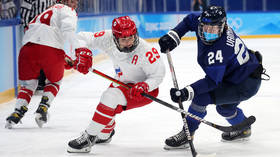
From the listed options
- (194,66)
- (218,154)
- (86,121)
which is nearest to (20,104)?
(86,121)

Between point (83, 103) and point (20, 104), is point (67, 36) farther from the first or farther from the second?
point (83, 103)

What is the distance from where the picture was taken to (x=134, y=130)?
152 inches

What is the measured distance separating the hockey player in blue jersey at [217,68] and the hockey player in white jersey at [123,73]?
7.3 inches

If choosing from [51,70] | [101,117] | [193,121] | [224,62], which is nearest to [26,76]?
[51,70]

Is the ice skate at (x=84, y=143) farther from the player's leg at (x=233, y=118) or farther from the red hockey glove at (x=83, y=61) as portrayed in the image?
the player's leg at (x=233, y=118)

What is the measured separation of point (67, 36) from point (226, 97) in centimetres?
139

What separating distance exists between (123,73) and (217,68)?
602mm

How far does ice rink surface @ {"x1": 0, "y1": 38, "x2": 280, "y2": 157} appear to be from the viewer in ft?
10.7

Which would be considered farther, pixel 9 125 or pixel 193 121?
pixel 9 125

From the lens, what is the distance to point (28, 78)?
405 cm

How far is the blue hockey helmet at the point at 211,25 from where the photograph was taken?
2996mm

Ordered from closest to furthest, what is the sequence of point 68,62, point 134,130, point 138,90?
point 138,90 < point 134,130 < point 68,62

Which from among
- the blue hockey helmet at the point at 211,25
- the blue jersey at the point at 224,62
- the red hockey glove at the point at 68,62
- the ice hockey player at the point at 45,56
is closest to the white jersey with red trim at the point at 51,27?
the ice hockey player at the point at 45,56

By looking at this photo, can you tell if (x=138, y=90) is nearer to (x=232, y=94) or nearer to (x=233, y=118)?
(x=232, y=94)
